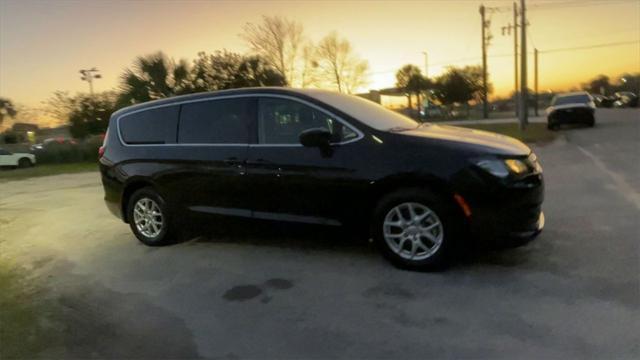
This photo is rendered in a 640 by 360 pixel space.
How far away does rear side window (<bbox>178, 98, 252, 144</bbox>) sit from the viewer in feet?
17.8

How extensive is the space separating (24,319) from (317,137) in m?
2.80

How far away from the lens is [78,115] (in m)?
32.7

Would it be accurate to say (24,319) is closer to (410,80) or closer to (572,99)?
(572,99)

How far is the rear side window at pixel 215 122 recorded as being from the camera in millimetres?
5434

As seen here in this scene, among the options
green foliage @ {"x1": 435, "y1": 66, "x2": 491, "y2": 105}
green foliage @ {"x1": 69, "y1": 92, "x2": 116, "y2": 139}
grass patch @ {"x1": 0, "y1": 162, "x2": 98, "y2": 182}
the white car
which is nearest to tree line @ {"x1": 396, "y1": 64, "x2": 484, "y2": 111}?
green foliage @ {"x1": 435, "y1": 66, "x2": 491, "y2": 105}

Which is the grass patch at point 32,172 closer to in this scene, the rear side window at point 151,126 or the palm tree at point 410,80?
the rear side window at point 151,126

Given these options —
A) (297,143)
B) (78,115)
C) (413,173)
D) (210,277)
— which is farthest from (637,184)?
(78,115)

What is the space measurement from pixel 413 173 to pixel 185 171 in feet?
8.19

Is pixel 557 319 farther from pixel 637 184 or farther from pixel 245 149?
pixel 637 184

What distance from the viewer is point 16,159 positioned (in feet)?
77.9

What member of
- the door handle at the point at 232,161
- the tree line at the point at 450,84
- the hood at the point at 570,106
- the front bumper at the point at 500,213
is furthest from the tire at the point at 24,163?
the tree line at the point at 450,84

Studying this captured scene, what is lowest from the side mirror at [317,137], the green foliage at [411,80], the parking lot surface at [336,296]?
the parking lot surface at [336,296]

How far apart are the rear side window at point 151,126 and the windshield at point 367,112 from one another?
169 cm

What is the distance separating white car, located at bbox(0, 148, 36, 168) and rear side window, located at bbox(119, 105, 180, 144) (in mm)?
18641
